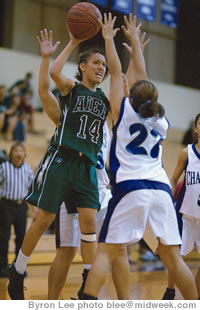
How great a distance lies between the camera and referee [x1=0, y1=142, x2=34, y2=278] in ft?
23.0

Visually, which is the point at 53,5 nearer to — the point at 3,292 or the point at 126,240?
the point at 3,292

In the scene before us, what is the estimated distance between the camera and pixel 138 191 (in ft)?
10.2

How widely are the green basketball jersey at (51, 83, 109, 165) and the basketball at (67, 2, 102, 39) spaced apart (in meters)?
0.40

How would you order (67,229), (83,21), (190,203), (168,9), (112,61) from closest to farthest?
1. (112,61)
2. (83,21)
3. (67,229)
4. (190,203)
5. (168,9)

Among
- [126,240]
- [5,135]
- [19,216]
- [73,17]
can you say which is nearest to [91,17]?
[73,17]

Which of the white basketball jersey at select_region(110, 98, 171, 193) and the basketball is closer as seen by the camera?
the white basketball jersey at select_region(110, 98, 171, 193)

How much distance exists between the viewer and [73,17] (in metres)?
3.87

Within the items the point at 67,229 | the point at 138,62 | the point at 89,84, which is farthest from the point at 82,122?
the point at 67,229

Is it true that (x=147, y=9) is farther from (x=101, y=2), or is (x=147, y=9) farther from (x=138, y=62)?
(x=138, y=62)

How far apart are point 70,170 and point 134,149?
66 cm

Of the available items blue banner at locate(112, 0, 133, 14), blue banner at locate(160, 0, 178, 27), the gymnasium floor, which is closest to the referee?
the gymnasium floor

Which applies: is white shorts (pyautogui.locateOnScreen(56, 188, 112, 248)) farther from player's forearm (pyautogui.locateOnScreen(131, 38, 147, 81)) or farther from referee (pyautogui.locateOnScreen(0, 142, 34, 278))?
referee (pyautogui.locateOnScreen(0, 142, 34, 278))

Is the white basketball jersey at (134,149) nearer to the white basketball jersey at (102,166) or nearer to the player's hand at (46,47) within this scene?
the player's hand at (46,47)

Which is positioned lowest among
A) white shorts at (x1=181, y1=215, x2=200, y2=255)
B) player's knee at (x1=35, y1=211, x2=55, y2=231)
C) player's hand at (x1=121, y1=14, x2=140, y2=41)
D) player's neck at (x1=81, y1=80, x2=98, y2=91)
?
white shorts at (x1=181, y1=215, x2=200, y2=255)
